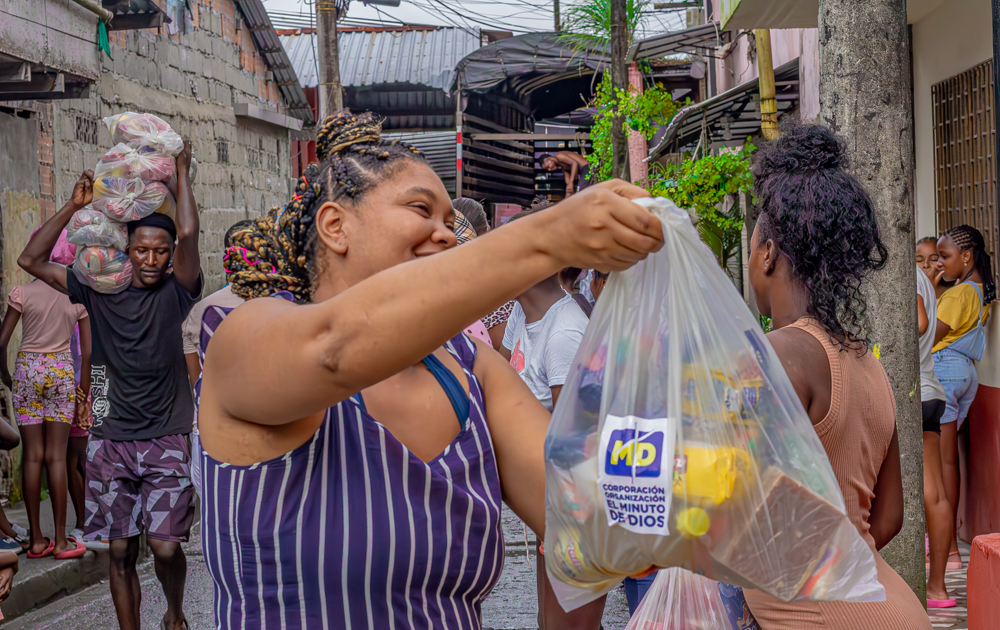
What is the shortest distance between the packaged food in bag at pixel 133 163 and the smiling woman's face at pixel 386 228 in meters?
3.42

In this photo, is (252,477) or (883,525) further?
(883,525)

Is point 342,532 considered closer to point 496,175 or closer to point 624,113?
point 624,113

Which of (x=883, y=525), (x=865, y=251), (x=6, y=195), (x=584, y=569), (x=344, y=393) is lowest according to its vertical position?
(x=883, y=525)

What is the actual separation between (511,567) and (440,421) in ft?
14.9

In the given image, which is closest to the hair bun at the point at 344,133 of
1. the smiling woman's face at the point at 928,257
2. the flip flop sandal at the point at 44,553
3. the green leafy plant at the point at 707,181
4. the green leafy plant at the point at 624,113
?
the smiling woman's face at the point at 928,257

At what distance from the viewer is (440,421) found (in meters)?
1.58

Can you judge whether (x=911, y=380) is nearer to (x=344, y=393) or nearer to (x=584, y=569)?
(x=584, y=569)

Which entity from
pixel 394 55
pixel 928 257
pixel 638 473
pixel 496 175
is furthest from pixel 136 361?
pixel 394 55

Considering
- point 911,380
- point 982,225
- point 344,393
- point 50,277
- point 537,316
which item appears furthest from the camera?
point 982,225

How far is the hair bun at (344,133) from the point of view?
1.66 m

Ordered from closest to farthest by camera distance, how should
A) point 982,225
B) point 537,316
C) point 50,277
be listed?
point 537,316
point 50,277
point 982,225

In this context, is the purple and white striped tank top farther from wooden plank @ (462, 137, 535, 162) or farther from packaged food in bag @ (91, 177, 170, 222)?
wooden plank @ (462, 137, 535, 162)

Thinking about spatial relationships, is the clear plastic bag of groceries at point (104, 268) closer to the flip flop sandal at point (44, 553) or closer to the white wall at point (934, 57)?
the flip flop sandal at point (44, 553)

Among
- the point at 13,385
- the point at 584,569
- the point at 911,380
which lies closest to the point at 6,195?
the point at 13,385
